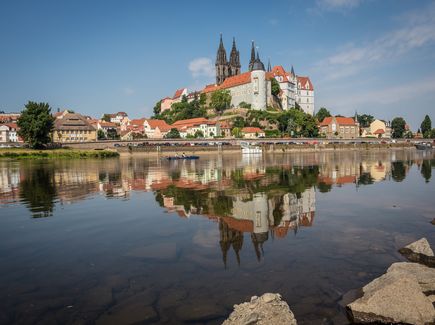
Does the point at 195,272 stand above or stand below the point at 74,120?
below

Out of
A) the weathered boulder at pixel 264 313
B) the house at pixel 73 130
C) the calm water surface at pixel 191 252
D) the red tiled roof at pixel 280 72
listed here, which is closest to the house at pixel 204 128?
the house at pixel 73 130

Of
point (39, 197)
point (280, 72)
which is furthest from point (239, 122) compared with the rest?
point (39, 197)

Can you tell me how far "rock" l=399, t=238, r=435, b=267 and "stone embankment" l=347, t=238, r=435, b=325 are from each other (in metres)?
2.68

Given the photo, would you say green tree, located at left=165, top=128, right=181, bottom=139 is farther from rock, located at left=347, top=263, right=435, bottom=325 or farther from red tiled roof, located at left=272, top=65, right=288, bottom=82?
rock, located at left=347, top=263, right=435, bottom=325

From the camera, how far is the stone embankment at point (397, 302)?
25.9 ft

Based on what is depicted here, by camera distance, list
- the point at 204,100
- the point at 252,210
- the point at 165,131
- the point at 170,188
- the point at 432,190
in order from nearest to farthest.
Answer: the point at 252,210
the point at 432,190
the point at 170,188
the point at 165,131
the point at 204,100

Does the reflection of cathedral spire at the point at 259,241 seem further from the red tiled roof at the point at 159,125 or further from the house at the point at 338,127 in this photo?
the house at the point at 338,127

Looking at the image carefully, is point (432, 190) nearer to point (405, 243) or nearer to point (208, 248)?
point (405, 243)

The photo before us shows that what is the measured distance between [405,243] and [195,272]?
310 inches

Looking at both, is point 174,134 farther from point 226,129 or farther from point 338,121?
point 338,121

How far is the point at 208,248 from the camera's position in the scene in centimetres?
1372

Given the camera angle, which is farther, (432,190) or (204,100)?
(204,100)

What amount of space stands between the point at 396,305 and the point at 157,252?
7827 millimetres

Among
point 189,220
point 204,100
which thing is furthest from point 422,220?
point 204,100
